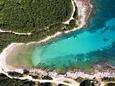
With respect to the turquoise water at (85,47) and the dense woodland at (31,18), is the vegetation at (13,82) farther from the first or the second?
the dense woodland at (31,18)

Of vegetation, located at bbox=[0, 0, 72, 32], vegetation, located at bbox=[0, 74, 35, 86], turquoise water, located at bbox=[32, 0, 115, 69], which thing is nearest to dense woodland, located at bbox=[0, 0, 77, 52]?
vegetation, located at bbox=[0, 0, 72, 32]

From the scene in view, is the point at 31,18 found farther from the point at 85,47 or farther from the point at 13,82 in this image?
the point at 13,82

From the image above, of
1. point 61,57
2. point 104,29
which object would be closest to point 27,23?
point 61,57

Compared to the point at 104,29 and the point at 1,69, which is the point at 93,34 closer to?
the point at 104,29

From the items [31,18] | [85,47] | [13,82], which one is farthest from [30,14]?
[13,82]

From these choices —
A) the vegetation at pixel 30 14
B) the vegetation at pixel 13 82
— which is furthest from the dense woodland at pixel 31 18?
the vegetation at pixel 13 82

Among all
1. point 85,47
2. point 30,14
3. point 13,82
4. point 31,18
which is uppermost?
point 30,14

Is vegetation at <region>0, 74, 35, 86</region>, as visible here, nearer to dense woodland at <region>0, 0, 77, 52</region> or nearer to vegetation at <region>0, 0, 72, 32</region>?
dense woodland at <region>0, 0, 77, 52</region>
